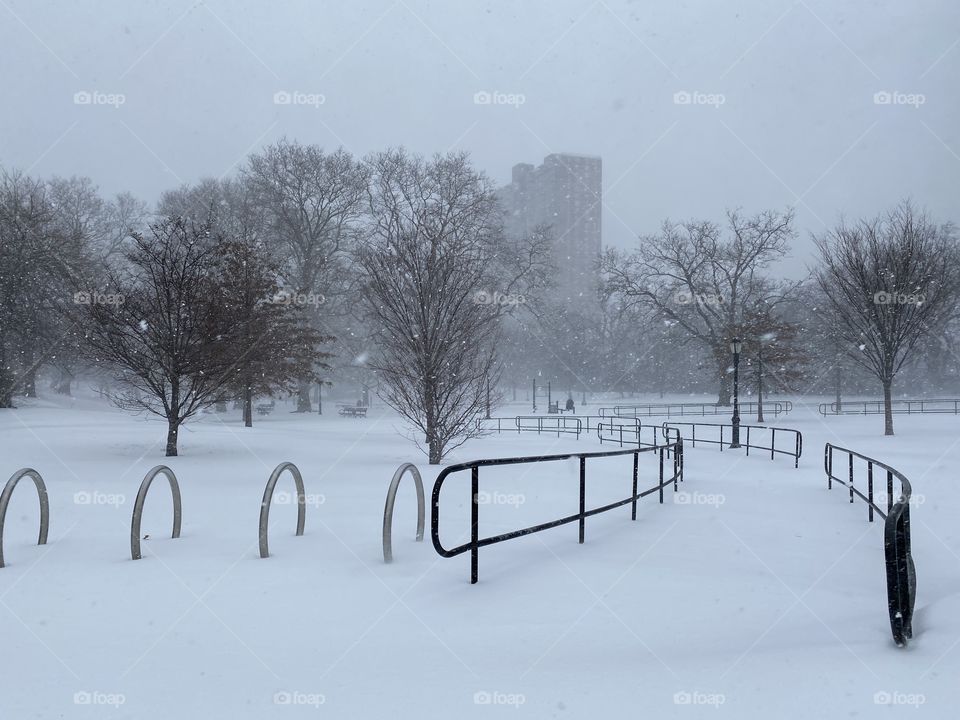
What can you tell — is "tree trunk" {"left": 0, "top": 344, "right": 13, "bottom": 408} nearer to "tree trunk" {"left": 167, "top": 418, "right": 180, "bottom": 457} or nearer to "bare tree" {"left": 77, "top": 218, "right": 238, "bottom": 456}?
"bare tree" {"left": 77, "top": 218, "right": 238, "bottom": 456}

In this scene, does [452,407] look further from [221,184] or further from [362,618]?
[221,184]

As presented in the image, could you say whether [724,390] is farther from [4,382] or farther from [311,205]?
[4,382]

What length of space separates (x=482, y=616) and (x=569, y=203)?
16453 cm

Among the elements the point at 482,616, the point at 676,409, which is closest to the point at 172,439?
the point at 482,616

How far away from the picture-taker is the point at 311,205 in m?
42.1

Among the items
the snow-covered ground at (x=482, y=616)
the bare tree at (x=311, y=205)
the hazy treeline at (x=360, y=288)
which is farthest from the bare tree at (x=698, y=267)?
the snow-covered ground at (x=482, y=616)

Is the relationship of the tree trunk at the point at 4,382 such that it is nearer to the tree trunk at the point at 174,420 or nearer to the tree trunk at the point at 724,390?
the tree trunk at the point at 174,420

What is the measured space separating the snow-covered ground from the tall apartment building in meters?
117

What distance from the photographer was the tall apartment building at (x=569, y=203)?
14225cm

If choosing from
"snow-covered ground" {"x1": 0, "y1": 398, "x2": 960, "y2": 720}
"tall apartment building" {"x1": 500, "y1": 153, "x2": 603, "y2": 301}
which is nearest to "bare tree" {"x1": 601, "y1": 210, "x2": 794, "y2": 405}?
"snow-covered ground" {"x1": 0, "y1": 398, "x2": 960, "y2": 720}

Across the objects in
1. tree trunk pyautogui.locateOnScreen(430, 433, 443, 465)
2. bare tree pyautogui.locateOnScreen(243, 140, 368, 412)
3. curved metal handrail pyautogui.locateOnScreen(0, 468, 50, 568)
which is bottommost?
tree trunk pyautogui.locateOnScreen(430, 433, 443, 465)

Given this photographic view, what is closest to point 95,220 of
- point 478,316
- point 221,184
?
point 221,184

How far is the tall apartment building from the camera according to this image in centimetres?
14225

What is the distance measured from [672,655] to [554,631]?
83cm
